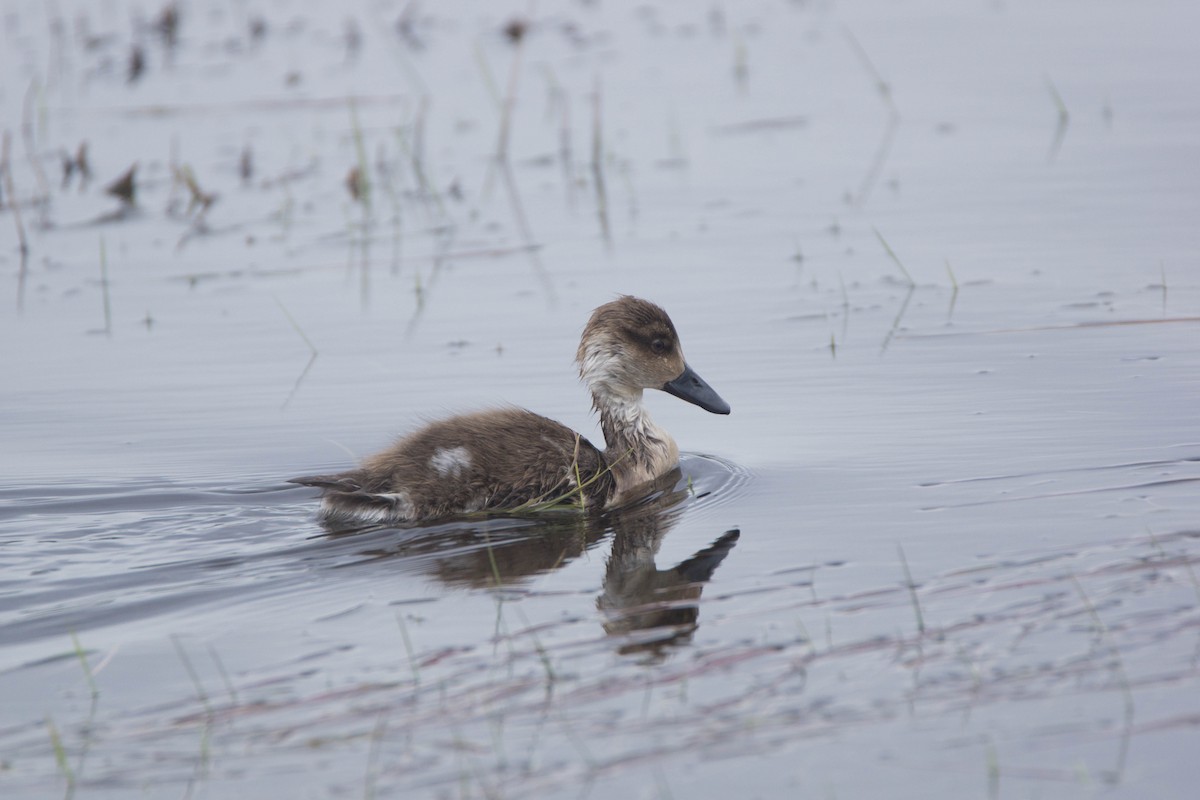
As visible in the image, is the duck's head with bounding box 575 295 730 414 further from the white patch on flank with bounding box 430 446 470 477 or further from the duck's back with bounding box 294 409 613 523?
the white patch on flank with bounding box 430 446 470 477

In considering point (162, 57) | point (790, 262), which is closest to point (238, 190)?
point (790, 262)

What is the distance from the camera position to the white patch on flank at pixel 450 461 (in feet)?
20.9

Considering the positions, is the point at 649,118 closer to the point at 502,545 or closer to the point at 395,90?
the point at 395,90

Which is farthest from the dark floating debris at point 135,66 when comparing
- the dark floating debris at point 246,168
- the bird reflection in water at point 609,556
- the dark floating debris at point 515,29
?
the bird reflection in water at point 609,556

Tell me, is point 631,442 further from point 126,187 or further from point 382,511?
point 126,187

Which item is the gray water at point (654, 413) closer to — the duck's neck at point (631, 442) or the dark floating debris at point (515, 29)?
the duck's neck at point (631, 442)

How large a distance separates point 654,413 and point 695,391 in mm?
889

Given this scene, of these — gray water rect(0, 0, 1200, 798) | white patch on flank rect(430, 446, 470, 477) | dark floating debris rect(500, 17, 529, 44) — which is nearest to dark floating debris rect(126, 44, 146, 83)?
gray water rect(0, 0, 1200, 798)

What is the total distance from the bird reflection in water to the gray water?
1.2 inches

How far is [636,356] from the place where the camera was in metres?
7.20

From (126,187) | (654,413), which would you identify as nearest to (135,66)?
(126,187)

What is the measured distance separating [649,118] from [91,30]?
7942mm

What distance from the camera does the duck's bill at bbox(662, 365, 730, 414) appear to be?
708cm

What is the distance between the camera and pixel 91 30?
1864 cm
